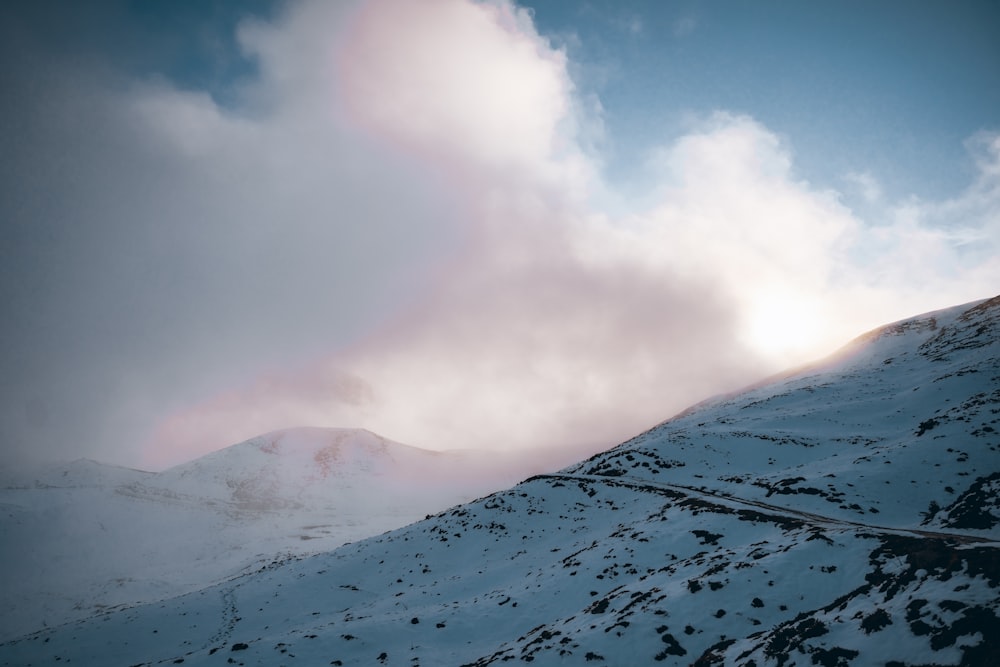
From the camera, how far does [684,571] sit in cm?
2020

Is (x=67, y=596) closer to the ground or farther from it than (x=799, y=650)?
closer to the ground

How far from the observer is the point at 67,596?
3632 inches

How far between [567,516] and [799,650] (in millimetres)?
26670

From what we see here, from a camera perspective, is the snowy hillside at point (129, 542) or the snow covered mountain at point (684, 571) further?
the snowy hillside at point (129, 542)

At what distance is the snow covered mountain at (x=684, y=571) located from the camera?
12.3 m

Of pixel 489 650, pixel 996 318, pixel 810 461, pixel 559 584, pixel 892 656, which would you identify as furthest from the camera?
pixel 996 318

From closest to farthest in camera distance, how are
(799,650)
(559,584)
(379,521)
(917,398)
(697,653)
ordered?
(799,650), (697,653), (559,584), (917,398), (379,521)

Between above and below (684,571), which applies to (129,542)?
below

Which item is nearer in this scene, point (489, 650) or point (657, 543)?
point (489, 650)

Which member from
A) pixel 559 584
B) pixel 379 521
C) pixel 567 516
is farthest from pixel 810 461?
pixel 379 521

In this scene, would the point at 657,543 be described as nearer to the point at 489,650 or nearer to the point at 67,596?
the point at 489,650

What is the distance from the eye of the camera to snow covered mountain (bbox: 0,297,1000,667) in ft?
40.3

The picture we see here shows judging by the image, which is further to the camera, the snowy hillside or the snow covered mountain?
the snowy hillside

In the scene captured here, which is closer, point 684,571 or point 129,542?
point 684,571
